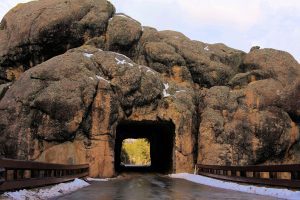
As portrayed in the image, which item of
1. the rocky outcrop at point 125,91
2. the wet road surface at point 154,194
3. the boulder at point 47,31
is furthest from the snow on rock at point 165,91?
the wet road surface at point 154,194

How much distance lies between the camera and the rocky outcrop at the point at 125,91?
2762cm

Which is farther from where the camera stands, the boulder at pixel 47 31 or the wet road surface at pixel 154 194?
the boulder at pixel 47 31

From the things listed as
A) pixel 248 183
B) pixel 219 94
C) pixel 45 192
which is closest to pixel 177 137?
pixel 219 94

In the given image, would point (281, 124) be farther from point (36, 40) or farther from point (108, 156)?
point (36, 40)

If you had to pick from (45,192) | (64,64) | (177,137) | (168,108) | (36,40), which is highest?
(36,40)

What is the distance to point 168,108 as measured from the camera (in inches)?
1251

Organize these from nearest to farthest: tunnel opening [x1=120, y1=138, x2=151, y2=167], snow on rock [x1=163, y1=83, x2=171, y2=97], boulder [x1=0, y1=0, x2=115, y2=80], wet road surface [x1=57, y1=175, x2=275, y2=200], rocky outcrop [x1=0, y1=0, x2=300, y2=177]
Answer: wet road surface [x1=57, y1=175, x2=275, y2=200]
rocky outcrop [x1=0, y1=0, x2=300, y2=177]
snow on rock [x1=163, y1=83, x2=171, y2=97]
boulder [x1=0, y1=0, x2=115, y2=80]
tunnel opening [x1=120, y1=138, x2=151, y2=167]

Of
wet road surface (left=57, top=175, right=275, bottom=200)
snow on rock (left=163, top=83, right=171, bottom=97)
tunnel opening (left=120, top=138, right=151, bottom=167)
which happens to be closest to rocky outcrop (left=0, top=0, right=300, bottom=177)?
snow on rock (left=163, top=83, right=171, bottom=97)

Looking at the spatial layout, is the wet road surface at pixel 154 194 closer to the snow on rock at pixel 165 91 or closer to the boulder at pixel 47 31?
the snow on rock at pixel 165 91

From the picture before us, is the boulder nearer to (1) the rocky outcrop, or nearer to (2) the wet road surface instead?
(1) the rocky outcrop

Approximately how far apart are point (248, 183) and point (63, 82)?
14997 mm

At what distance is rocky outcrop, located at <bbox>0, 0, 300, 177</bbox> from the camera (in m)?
27.6

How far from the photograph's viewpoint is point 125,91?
3028cm

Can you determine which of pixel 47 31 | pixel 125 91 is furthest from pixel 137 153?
pixel 125 91
